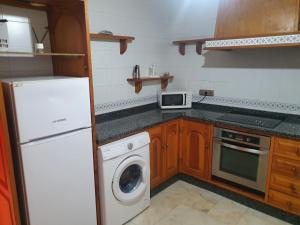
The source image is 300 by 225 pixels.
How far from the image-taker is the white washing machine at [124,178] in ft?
6.23

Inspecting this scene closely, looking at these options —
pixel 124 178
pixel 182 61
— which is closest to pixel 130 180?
pixel 124 178

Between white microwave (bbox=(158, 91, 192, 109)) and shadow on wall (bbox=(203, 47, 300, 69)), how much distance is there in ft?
1.54

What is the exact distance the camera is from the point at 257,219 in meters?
2.19

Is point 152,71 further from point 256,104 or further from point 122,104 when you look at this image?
point 256,104

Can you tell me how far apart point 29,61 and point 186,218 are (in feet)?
6.49

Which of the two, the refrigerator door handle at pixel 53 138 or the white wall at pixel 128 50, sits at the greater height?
the white wall at pixel 128 50

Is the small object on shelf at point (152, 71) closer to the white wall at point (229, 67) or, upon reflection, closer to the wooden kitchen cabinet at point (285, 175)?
the white wall at point (229, 67)

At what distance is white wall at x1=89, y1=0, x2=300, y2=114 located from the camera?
2375 mm

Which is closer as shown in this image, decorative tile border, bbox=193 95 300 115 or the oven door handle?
the oven door handle

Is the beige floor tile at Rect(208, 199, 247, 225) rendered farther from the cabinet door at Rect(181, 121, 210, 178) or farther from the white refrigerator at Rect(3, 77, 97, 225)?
the white refrigerator at Rect(3, 77, 97, 225)

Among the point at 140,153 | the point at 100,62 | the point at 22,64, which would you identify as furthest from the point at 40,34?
the point at 140,153

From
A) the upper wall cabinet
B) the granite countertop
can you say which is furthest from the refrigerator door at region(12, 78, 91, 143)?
the upper wall cabinet

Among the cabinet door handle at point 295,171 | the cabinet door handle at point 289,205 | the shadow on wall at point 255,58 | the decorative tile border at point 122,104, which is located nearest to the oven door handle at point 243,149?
the cabinet door handle at point 295,171

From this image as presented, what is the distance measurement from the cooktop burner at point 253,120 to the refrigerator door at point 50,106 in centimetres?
149
